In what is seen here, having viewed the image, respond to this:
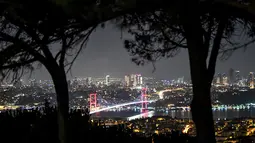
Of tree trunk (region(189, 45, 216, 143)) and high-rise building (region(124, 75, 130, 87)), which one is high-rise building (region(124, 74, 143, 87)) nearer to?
high-rise building (region(124, 75, 130, 87))

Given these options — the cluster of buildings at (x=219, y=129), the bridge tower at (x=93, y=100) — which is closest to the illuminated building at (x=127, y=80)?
the bridge tower at (x=93, y=100)

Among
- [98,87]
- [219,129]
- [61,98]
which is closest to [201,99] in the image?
[61,98]

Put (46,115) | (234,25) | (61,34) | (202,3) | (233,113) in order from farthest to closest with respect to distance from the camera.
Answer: (233,113), (46,115), (234,25), (61,34), (202,3)

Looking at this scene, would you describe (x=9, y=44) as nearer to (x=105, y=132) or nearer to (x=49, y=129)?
(x=49, y=129)

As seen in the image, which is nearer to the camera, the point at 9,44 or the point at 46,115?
the point at 9,44

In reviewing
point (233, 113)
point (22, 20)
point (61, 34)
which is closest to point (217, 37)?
point (61, 34)

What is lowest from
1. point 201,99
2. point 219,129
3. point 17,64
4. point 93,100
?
point 219,129

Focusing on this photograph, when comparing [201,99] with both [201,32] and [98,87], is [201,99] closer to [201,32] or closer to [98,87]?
[201,32]

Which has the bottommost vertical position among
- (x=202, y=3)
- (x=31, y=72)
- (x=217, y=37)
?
(x=31, y=72)
